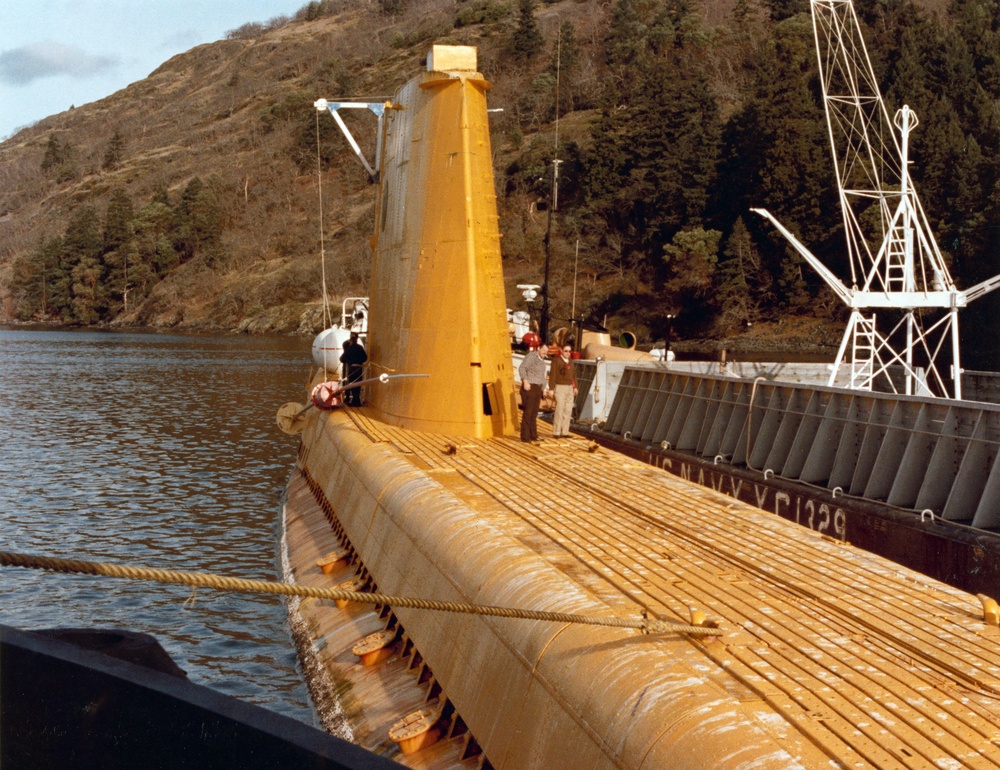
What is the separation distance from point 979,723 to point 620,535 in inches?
177

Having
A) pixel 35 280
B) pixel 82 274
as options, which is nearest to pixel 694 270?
pixel 82 274

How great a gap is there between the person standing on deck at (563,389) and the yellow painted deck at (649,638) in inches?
150

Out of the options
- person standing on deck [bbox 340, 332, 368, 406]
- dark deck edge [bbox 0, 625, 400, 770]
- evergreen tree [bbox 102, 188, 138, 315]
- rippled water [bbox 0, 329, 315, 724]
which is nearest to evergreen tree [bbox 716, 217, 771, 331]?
rippled water [bbox 0, 329, 315, 724]

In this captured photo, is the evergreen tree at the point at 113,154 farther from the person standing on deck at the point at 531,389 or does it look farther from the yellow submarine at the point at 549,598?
the person standing on deck at the point at 531,389

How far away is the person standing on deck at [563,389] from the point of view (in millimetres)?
16875

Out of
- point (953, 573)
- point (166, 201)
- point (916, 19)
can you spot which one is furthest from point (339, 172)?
point (953, 573)

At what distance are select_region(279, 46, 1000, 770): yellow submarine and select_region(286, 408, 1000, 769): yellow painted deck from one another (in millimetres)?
20

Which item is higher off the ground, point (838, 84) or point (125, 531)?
point (838, 84)

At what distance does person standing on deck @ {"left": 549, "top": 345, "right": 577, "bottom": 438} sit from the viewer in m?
16.9

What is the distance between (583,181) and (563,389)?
256 ft

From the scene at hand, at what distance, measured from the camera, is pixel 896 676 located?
5.88 meters

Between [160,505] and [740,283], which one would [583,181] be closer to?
[740,283]

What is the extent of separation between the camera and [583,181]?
9262 centimetres

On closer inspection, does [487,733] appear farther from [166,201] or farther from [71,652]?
[166,201]
